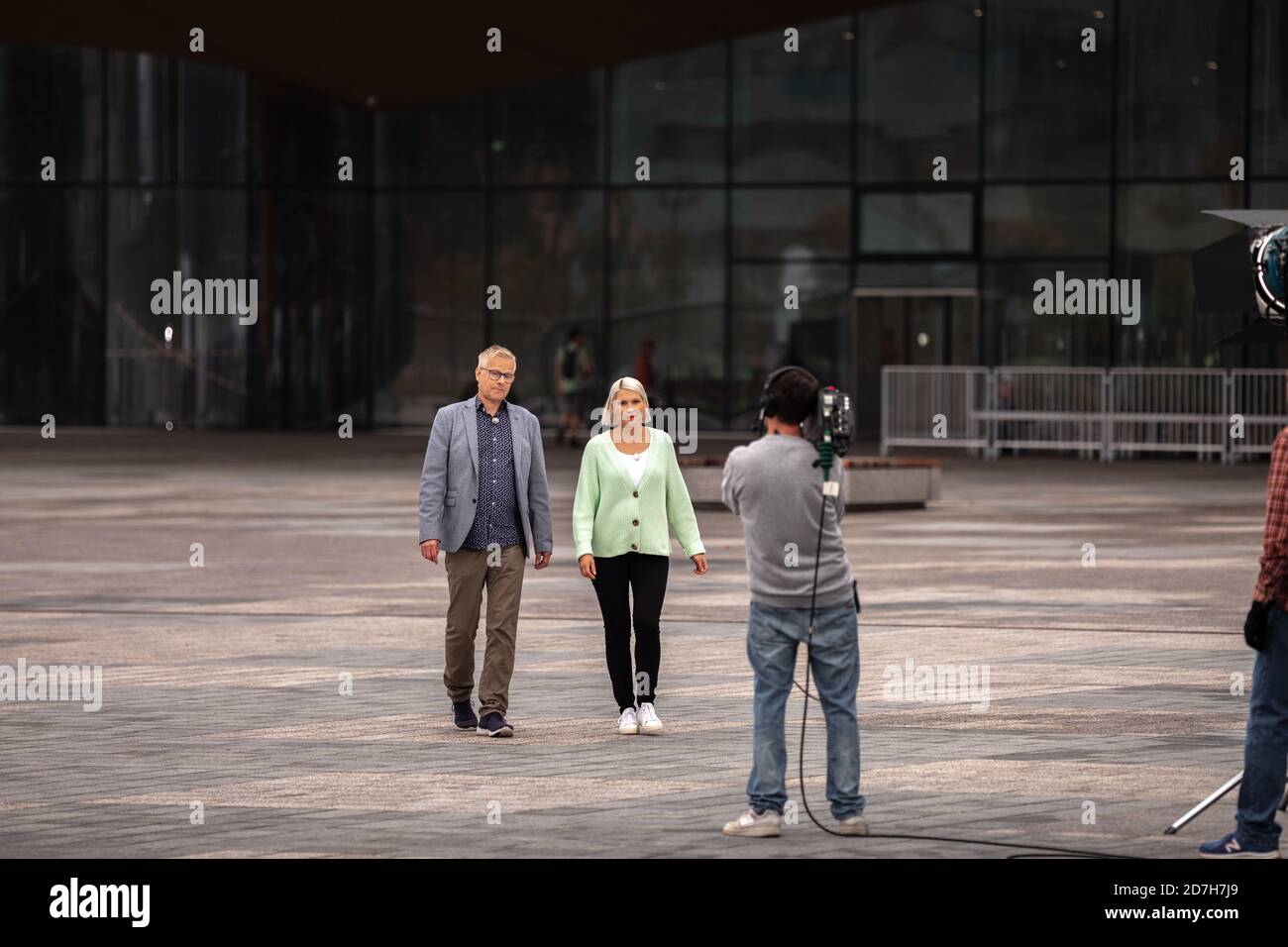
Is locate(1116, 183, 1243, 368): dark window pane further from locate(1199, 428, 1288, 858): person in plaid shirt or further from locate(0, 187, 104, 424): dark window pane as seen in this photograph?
locate(1199, 428, 1288, 858): person in plaid shirt

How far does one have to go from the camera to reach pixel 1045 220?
38594 millimetres

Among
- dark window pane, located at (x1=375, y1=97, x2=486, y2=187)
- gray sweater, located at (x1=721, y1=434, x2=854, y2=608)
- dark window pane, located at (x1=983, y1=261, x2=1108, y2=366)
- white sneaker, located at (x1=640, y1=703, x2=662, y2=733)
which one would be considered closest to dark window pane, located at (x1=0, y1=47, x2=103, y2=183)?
dark window pane, located at (x1=375, y1=97, x2=486, y2=187)

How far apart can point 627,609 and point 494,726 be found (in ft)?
2.64

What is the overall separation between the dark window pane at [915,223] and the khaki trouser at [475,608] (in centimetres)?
2957

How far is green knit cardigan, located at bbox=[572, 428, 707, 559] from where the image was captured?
10094 mm

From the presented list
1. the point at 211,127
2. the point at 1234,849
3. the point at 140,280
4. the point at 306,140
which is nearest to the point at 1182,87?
the point at 306,140

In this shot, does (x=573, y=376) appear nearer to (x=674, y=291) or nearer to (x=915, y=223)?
(x=674, y=291)

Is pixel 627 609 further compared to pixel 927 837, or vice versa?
pixel 627 609

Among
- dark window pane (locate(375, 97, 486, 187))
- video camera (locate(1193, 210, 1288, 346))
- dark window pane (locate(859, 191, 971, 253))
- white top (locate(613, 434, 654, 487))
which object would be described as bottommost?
white top (locate(613, 434, 654, 487))

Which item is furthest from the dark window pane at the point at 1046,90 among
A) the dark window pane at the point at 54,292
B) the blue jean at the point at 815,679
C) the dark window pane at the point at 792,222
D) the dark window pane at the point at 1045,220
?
the blue jean at the point at 815,679

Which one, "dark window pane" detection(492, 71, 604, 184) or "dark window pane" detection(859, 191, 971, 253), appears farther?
"dark window pane" detection(492, 71, 604, 184)

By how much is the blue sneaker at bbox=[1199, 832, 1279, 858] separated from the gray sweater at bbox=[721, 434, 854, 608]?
4.73ft

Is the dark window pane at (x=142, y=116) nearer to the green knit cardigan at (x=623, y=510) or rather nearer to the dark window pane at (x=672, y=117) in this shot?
the dark window pane at (x=672, y=117)
